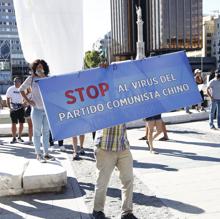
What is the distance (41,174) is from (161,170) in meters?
2.29

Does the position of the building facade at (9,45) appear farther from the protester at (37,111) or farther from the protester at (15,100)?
the protester at (37,111)

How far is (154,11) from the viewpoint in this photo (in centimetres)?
9288

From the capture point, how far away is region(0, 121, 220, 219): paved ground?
Answer: 4956 mm

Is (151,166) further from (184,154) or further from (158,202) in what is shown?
(158,202)

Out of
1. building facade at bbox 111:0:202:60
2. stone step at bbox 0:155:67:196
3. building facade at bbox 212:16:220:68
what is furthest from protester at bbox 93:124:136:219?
building facade at bbox 212:16:220:68

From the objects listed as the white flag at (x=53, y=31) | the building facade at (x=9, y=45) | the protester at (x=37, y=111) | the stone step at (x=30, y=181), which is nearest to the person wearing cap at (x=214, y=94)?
the white flag at (x=53, y=31)

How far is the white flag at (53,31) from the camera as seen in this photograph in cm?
691

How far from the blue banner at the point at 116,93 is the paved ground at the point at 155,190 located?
118cm

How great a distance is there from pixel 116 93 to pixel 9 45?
373 feet

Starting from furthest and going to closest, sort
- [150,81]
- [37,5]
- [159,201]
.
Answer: [37,5], [159,201], [150,81]

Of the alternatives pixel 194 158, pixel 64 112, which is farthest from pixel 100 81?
pixel 194 158

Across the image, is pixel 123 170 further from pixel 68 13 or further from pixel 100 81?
pixel 68 13

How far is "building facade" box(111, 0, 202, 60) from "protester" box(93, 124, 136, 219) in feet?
294

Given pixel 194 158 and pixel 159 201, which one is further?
pixel 194 158
